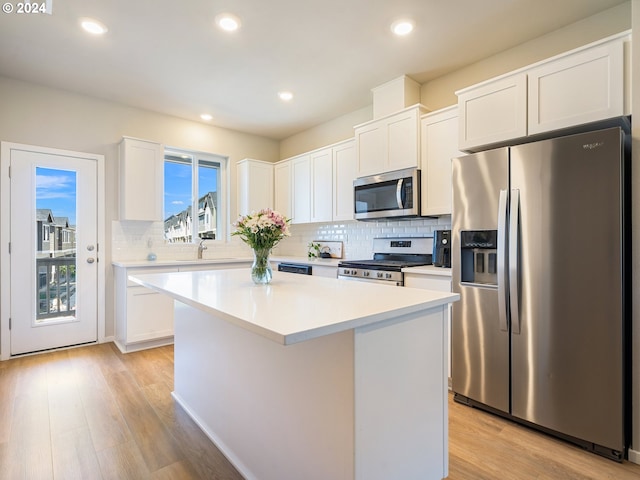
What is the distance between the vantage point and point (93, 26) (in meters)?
2.54

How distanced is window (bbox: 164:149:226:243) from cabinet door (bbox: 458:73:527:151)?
3.48 metres

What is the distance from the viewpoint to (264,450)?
1.60 meters

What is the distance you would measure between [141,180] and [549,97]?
155 inches

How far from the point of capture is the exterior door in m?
3.41

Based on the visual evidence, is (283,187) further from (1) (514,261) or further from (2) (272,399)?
(2) (272,399)

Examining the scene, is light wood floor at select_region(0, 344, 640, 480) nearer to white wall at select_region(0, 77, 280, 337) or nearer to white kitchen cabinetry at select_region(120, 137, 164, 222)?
white wall at select_region(0, 77, 280, 337)

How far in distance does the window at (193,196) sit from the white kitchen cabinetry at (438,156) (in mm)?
3010

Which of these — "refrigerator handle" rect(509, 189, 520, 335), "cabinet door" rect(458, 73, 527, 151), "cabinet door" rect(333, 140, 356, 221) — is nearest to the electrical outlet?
"cabinet door" rect(333, 140, 356, 221)

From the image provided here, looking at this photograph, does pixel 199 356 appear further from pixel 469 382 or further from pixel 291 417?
pixel 469 382

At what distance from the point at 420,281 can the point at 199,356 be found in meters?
1.76

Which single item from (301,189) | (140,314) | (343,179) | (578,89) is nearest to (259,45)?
(343,179)

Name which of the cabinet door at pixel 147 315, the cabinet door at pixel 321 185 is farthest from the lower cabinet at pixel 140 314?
the cabinet door at pixel 321 185

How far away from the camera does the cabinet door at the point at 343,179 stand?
3.89 metres

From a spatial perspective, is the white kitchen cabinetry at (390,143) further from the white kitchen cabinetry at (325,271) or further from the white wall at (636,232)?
the white wall at (636,232)
